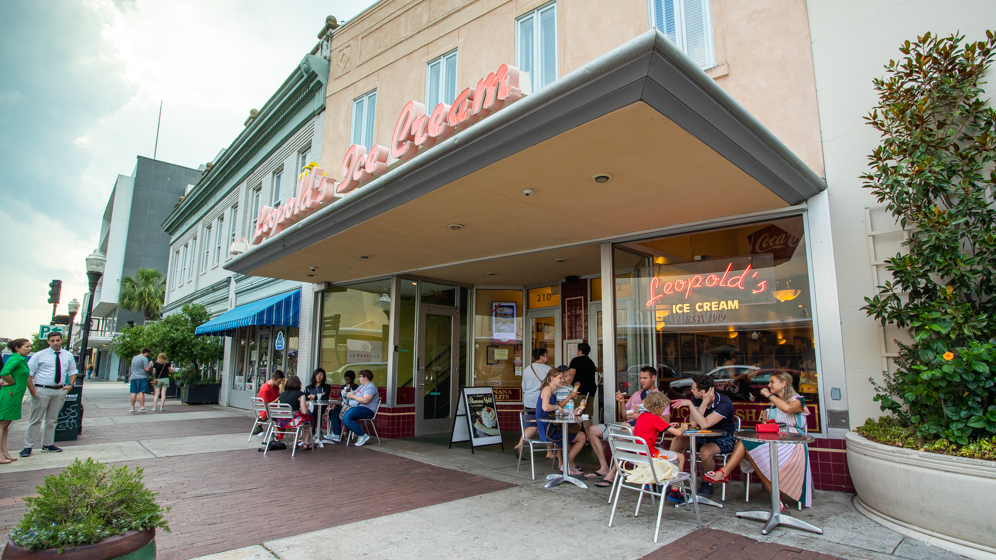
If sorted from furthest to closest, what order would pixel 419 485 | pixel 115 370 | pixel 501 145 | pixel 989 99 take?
pixel 115 370 < pixel 419 485 < pixel 989 99 < pixel 501 145

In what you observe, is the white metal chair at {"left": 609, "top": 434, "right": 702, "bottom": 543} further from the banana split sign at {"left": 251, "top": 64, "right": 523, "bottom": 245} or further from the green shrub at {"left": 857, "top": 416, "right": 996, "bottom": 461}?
the banana split sign at {"left": 251, "top": 64, "right": 523, "bottom": 245}

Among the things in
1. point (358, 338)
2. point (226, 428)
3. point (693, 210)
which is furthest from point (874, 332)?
point (226, 428)

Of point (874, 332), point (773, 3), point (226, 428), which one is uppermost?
point (773, 3)

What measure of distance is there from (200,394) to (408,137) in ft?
50.4

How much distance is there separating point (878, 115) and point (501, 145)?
4.13 m

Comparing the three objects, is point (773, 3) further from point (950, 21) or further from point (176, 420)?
point (176, 420)

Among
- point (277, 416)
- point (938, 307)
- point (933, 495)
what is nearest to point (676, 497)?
point (933, 495)

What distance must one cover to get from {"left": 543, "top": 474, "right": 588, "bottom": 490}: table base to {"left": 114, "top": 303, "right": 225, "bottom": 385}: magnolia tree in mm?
15199

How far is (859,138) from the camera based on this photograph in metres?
5.96

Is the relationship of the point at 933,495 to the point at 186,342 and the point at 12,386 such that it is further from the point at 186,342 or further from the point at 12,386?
the point at 186,342

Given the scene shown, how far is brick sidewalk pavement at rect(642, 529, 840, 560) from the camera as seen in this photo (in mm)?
4055

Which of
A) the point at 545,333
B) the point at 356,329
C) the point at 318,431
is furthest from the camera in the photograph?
the point at 356,329

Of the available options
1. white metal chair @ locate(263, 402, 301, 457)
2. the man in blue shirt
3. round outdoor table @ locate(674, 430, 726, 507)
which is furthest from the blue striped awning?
round outdoor table @ locate(674, 430, 726, 507)

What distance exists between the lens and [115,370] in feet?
160
